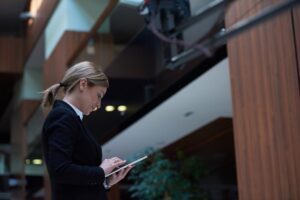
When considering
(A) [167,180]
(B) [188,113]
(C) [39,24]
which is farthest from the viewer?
(C) [39,24]

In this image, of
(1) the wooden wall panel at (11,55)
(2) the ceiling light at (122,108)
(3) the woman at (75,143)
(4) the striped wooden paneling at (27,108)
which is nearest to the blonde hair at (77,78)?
(3) the woman at (75,143)

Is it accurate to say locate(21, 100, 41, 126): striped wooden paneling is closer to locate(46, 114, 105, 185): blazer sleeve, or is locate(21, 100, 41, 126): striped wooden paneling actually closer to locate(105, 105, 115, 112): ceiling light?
locate(105, 105, 115, 112): ceiling light

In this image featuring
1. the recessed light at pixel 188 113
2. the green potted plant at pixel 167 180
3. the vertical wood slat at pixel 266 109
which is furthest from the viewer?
the green potted plant at pixel 167 180

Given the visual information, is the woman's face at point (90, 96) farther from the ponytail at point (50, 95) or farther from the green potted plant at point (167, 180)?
the green potted plant at point (167, 180)

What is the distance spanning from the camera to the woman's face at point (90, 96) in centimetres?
197

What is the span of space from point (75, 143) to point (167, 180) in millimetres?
6566

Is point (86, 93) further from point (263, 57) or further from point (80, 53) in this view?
point (80, 53)

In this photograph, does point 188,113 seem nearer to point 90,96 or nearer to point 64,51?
point 64,51

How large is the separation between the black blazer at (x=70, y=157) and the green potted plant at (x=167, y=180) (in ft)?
21.0

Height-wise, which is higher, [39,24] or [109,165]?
[39,24]

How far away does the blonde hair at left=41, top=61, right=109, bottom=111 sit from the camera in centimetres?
195

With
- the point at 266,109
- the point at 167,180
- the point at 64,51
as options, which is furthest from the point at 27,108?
the point at 266,109

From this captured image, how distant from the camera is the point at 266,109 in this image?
4.39 m

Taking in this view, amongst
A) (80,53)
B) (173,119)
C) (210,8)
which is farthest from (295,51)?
(80,53)
